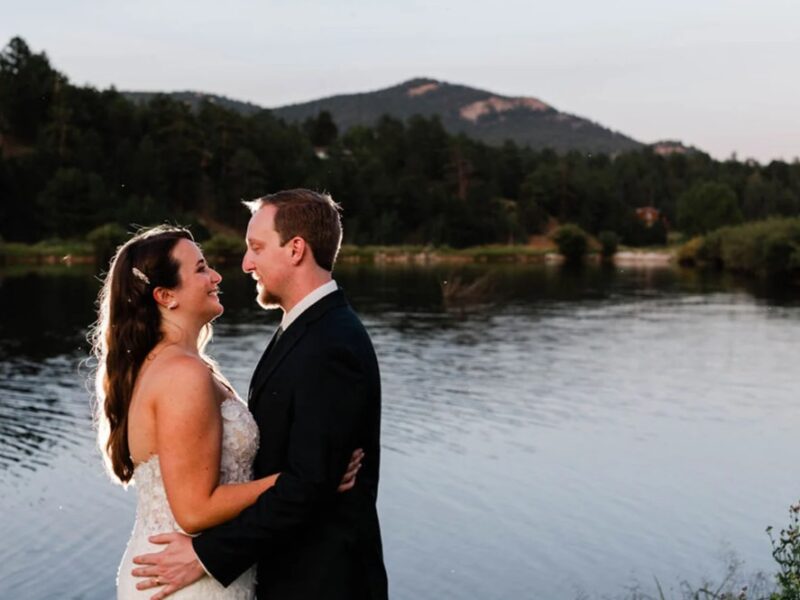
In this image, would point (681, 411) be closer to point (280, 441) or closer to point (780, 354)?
point (780, 354)

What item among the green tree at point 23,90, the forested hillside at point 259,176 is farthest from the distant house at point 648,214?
the green tree at point 23,90

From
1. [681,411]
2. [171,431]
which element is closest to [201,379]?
[171,431]

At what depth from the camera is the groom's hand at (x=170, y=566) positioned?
3.20 metres

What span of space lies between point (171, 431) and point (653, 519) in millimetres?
10176

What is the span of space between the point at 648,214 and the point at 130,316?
151 meters

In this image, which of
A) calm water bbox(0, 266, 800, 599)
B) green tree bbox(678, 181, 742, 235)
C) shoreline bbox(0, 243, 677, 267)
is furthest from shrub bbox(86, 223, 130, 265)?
green tree bbox(678, 181, 742, 235)

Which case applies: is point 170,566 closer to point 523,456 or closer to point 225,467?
point 225,467

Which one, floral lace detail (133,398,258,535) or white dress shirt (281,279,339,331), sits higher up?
white dress shirt (281,279,339,331)

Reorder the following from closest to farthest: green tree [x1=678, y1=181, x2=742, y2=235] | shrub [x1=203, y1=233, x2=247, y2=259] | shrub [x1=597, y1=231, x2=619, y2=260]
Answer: shrub [x1=203, y1=233, x2=247, y2=259] < shrub [x1=597, y1=231, x2=619, y2=260] < green tree [x1=678, y1=181, x2=742, y2=235]

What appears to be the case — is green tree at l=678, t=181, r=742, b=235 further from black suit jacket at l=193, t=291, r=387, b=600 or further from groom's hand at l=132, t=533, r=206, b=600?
groom's hand at l=132, t=533, r=206, b=600

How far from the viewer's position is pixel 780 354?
28.3m

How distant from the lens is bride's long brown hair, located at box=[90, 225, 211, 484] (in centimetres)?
331

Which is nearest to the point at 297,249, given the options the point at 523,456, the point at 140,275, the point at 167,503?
the point at 140,275

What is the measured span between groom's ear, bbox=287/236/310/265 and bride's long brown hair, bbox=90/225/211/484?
395 millimetres
